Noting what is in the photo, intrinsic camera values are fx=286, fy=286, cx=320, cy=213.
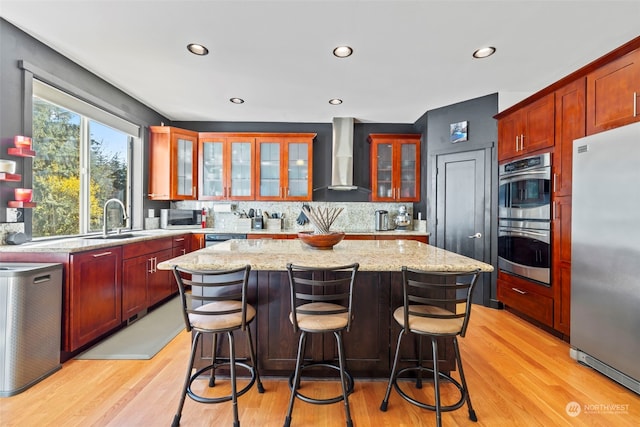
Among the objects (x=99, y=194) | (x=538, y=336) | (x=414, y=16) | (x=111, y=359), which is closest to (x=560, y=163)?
(x=538, y=336)

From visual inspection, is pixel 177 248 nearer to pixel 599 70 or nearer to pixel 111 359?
pixel 111 359

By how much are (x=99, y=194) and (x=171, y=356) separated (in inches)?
90.0

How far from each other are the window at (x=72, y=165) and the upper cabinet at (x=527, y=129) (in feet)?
15.7

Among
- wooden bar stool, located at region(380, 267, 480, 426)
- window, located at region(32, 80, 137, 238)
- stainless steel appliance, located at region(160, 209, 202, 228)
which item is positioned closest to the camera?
wooden bar stool, located at region(380, 267, 480, 426)

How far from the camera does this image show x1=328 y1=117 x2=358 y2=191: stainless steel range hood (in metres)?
4.64

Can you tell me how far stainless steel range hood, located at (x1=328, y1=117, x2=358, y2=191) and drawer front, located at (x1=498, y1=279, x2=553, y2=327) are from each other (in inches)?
99.3

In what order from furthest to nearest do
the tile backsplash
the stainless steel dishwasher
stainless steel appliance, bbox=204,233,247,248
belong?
the tile backsplash, stainless steel appliance, bbox=204,233,247,248, the stainless steel dishwasher

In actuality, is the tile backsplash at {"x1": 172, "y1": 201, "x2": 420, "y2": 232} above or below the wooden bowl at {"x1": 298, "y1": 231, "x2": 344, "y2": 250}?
above

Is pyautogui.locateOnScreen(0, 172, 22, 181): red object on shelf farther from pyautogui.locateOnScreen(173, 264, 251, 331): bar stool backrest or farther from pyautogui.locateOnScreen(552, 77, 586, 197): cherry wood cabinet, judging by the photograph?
pyautogui.locateOnScreen(552, 77, 586, 197): cherry wood cabinet

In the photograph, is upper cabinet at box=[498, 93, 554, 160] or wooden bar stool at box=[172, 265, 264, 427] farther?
upper cabinet at box=[498, 93, 554, 160]

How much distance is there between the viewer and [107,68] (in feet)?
9.85

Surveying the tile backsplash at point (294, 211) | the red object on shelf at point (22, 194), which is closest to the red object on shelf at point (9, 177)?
the red object on shelf at point (22, 194)

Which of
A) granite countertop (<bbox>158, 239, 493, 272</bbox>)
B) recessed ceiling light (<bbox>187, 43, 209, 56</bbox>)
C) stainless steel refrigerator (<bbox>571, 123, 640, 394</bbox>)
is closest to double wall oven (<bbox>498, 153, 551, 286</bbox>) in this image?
Answer: stainless steel refrigerator (<bbox>571, 123, 640, 394</bbox>)

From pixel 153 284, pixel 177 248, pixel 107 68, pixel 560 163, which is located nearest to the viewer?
pixel 560 163
